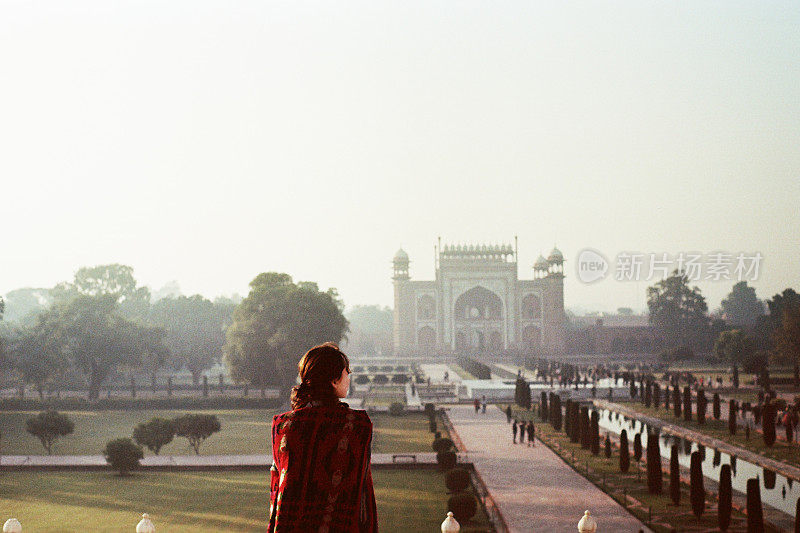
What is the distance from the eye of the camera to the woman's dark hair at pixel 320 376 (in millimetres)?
3717

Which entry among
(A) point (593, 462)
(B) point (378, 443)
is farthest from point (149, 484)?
(A) point (593, 462)

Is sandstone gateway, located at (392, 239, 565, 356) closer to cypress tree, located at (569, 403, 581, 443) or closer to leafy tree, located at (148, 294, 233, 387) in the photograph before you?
leafy tree, located at (148, 294, 233, 387)

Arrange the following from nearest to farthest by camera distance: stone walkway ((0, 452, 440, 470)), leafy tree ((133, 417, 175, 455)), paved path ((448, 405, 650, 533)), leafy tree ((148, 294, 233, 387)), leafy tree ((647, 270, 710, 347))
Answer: paved path ((448, 405, 650, 533)) → stone walkway ((0, 452, 440, 470)) → leafy tree ((133, 417, 175, 455)) → leafy tree ((148, 294, 233, 387)) → leafy tree ((647, 270, 710, 347))

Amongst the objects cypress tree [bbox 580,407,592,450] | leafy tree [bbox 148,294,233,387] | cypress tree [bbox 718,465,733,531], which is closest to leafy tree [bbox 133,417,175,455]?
cypress tree [bbox 580,407,592,450]

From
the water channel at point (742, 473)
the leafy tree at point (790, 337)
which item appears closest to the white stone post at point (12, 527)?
the water channel at point (742, 473)

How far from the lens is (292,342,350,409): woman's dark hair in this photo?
3.72 metres

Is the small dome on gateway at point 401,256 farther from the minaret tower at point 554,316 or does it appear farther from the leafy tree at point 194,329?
the leafy tree at point 194,329

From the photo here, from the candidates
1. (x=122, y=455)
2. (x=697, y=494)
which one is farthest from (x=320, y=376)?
(x=122, y=455)

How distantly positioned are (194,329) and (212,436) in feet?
86.0

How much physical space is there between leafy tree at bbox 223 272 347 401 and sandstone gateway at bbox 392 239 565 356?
4382 centimetres

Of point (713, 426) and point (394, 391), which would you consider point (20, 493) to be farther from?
point (394, 391)

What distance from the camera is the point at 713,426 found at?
29.0 metres

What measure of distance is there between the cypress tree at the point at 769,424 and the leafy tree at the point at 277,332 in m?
17.0

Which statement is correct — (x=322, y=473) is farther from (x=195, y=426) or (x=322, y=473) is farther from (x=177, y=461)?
(x=195, y=426)
